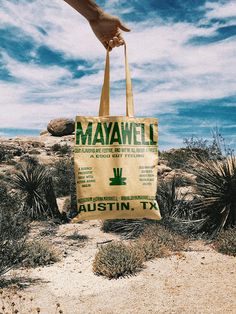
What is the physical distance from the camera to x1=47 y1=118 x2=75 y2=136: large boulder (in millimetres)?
45062

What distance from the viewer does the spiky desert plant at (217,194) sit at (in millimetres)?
10172

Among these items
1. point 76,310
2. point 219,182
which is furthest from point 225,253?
point 76,310

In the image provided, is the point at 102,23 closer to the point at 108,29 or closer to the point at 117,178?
Result: the point at 108,29

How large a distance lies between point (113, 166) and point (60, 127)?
42692 millimetres

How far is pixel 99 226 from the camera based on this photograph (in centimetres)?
1284

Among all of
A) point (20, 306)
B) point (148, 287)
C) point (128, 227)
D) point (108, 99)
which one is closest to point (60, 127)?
point (128, 227)

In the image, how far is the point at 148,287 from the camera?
23.9ft

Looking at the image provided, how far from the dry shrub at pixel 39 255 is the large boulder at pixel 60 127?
3612cm

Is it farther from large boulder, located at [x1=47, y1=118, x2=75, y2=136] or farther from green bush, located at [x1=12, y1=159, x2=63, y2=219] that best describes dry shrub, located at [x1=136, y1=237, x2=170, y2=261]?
large boulder, located at [x1=47, y1=118, x2=75, y2=136]

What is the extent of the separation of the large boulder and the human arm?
138 ft

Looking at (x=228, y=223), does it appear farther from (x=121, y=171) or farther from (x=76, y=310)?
(x=121, y=171)

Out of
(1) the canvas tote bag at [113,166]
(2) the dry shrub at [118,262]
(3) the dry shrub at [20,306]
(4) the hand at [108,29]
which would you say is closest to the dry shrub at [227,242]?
(2) the dry shrub at [118,262]

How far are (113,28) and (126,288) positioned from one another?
16.8 ft

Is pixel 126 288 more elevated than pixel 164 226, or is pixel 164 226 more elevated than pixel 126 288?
pixel 164 226
